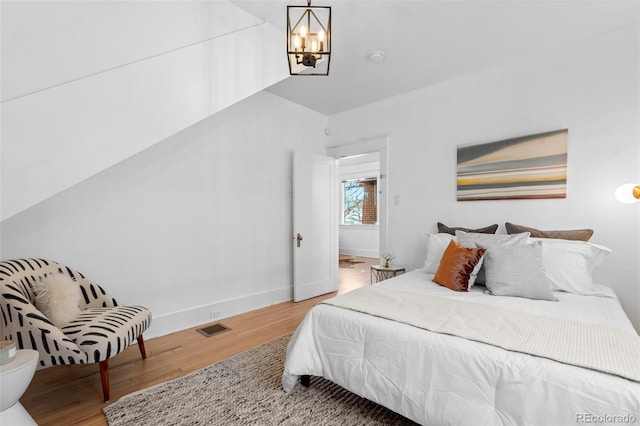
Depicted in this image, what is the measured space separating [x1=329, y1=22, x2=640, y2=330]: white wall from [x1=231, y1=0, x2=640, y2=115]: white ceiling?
0.20m

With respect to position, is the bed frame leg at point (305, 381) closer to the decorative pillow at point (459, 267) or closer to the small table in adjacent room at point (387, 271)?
the decorative pillow at point (459, 267)

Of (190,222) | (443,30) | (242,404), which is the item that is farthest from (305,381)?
(443,30)

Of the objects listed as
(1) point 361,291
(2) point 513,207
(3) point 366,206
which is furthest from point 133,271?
(3) point 366,206

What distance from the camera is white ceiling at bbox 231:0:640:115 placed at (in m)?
2.25

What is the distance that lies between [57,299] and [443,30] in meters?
3.62

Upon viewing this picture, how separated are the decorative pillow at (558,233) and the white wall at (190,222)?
8.70 feet

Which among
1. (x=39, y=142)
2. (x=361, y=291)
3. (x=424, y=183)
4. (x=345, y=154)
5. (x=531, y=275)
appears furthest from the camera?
(x=345, y=154)

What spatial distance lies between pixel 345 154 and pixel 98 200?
3085mm

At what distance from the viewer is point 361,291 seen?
2.22 meters

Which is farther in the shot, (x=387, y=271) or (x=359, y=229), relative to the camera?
(x=359, y=229)

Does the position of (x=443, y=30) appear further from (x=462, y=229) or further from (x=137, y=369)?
(x=137, y=369)

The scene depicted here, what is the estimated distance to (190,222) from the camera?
312cm

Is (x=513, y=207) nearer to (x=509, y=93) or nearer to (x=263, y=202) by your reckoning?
(x=509, y=93)

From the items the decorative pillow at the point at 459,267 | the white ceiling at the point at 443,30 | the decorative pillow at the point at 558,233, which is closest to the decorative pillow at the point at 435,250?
the decorative pillow at the point at 459,267
